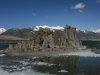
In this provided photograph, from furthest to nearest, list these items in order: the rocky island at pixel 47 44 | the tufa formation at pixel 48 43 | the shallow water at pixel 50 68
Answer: the tufa formation at pixel 48 43, the rocky island at pixel 47 44, the shallow water at pixel 50 68

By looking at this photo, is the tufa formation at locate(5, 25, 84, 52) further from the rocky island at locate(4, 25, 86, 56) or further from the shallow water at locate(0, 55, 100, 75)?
the shallow water at locate(0, 55, 100, 75)

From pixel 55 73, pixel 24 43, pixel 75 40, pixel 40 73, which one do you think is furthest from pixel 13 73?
pixel 75 40

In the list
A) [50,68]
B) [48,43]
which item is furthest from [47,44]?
[50,68]

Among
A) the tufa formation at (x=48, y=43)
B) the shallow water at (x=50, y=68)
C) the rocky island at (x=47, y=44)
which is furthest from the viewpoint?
the tufa formation at (x=48, y=43)

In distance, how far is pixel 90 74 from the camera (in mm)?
23266

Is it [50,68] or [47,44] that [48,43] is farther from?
[50,68]

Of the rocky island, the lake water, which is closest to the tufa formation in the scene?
the rocky island

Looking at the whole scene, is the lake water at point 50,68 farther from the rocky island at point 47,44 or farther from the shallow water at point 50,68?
the rocky island at point 47,44

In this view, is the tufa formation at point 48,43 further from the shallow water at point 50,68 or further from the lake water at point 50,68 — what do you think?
the shallow water at point 50,68

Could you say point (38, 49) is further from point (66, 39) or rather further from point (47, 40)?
point (66, 39)

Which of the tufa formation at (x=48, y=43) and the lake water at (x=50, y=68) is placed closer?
the lake water at (x=50, y=68)

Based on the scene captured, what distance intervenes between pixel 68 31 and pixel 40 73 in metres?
46.2

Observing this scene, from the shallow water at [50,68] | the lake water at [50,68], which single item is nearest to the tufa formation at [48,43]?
the lake water at [50,68]

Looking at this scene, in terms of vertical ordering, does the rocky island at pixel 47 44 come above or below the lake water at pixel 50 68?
above
